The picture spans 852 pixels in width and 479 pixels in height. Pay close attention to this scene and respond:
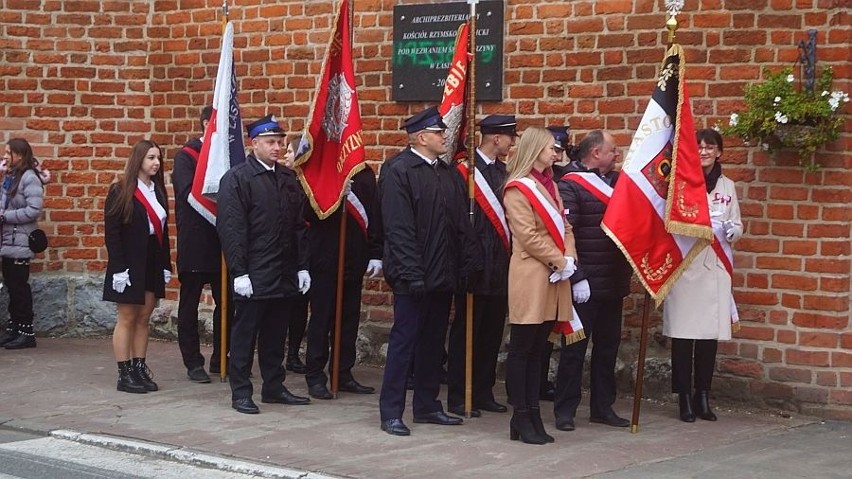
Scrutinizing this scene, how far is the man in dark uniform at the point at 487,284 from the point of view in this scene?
8852mm

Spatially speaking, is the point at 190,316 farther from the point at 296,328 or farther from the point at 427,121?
the point at 427,121

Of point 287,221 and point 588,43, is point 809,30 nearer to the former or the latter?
point 588,43

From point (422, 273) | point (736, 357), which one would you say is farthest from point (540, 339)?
point (736, 357)

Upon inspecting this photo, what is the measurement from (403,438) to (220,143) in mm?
3105

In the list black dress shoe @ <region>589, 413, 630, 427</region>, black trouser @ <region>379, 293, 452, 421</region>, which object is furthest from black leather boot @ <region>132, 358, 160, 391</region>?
black dress shoe @ <region>589, 413, 630, 427</region>

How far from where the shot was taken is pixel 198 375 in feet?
33.3

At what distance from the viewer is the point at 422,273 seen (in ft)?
26.8

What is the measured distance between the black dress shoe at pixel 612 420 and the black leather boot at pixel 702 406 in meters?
0.56

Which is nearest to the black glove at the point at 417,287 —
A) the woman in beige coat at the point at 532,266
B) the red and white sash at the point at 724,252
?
the woman in beige coat at the point at 532,266

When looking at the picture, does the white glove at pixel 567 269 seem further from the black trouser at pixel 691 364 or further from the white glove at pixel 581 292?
the black trouser at pixel 691 364

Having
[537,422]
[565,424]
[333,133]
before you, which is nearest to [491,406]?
[565,424]

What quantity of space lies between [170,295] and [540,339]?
5162mm

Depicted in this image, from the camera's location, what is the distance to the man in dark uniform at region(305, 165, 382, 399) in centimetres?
962

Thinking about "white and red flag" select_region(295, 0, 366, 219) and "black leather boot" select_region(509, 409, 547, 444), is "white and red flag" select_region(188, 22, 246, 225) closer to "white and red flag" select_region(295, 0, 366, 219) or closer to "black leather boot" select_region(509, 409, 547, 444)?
"white and red flag" select_region(295, 0, 366, 219)
